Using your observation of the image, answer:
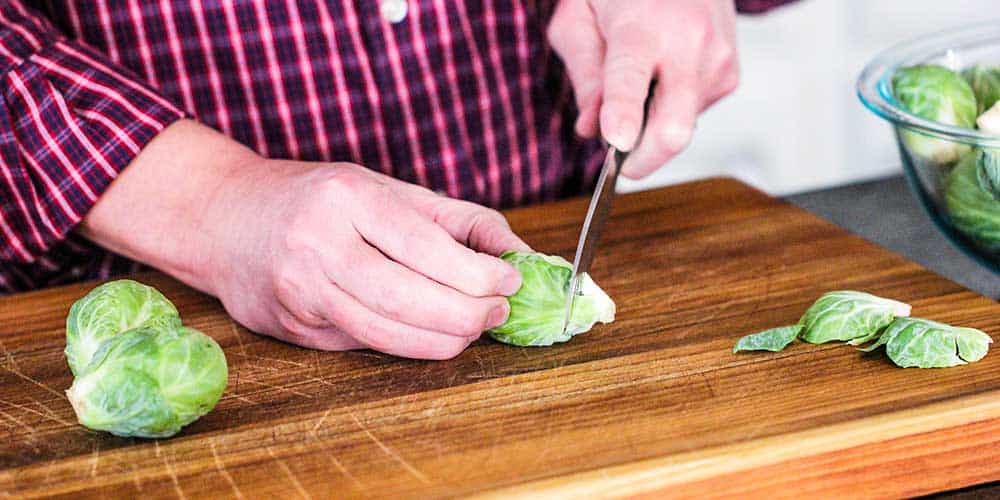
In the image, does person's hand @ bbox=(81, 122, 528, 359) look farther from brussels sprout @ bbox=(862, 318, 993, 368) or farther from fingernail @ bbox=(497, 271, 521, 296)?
brussels sprout @ bbox=(862, 318, 993, 368)

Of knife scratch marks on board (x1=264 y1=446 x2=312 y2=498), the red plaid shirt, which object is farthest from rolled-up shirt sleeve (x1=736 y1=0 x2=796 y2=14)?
knife scratch marks on board (x1=264 y1=446 x2=312 y2=498)

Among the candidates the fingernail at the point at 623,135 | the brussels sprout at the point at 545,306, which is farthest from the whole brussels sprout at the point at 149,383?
the fingernail at the point at 623,135

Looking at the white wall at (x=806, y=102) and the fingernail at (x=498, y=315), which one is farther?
the white wall at (x=806, y=102)

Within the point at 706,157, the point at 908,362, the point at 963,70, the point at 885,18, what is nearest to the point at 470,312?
the point at 908,362

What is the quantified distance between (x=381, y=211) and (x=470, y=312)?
5.8 inches

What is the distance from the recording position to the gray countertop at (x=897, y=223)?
164 cm

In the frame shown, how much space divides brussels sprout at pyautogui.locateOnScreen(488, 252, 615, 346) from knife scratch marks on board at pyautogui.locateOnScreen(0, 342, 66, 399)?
19.0 inches

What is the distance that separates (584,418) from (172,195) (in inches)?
25.5

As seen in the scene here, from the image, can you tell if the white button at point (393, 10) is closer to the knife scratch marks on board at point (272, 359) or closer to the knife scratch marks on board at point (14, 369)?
the knife scratch marks on board at point (272, 359)

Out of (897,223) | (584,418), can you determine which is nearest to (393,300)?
(584,418)

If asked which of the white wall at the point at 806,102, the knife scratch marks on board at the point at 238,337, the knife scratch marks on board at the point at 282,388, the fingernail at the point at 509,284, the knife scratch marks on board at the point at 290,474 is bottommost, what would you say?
the white wall at the point at 806,102

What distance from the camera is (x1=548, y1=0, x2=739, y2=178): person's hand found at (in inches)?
55.4

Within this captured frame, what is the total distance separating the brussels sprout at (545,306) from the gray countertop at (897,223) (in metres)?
0.63

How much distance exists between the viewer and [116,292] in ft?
4.05
